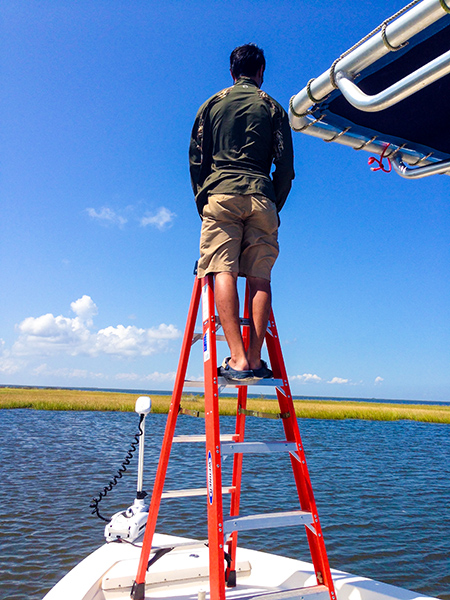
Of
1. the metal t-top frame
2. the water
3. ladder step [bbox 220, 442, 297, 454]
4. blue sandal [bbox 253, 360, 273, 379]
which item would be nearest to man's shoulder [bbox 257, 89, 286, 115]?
the metal t-top frame

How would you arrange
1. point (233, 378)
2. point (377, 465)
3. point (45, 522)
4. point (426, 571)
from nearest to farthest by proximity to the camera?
point (233, 378)
point (426, 571)
point (45, 522)
point (377, 465)

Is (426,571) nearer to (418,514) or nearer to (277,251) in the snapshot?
(418,514)

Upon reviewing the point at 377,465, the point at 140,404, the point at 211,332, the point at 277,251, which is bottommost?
the point at 377,465

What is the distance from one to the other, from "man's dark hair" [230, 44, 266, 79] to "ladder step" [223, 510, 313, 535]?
2.94 meters

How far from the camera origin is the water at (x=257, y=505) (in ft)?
22.2

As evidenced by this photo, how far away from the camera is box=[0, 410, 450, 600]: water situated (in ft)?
22.2

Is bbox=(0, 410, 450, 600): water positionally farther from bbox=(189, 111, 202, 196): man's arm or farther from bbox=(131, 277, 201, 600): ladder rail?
bbox=(189, 111, 202, 196): man's arm

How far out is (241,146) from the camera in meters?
2.91

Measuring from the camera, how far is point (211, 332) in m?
2.78

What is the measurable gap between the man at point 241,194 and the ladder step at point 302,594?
114 cm

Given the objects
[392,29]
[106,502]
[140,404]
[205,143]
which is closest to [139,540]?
[140,404]

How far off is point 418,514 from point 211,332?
31.9ft

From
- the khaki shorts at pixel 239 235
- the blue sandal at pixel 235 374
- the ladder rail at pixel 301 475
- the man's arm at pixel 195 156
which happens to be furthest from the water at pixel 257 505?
the man's arm at pixel 195 156

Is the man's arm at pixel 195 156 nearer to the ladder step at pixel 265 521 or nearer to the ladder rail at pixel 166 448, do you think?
the ladder rail at pixel 166 448
